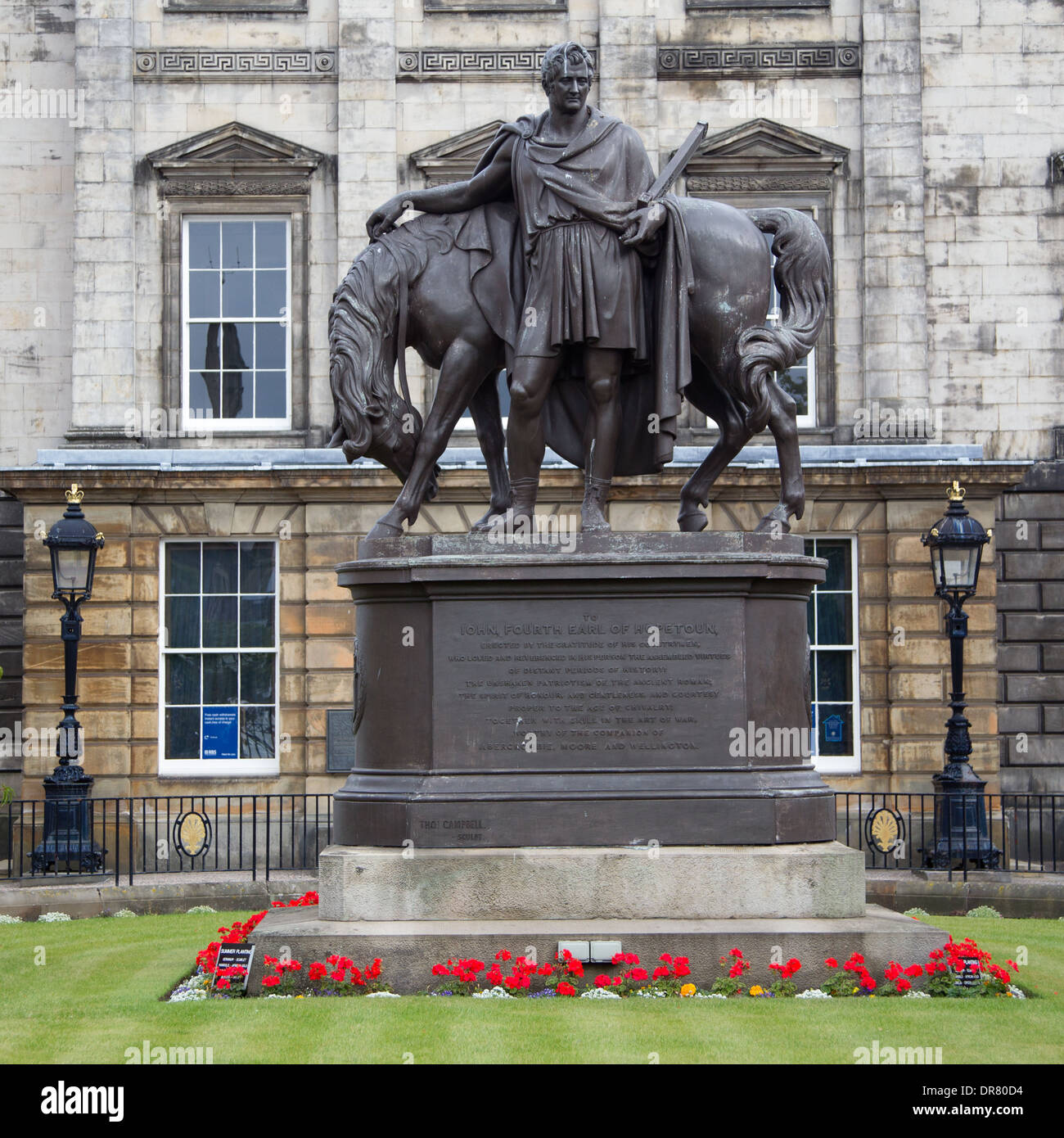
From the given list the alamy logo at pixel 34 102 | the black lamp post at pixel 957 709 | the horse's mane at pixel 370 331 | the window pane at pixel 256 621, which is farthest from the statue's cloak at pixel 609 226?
the alamy logo at pixel 34 102

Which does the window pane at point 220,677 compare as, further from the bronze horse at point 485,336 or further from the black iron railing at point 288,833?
the bronze horse at point 485,336

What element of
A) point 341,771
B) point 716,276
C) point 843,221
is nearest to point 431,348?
point 716,276

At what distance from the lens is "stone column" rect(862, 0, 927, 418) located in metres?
26.8

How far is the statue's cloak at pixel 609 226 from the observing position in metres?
11.5

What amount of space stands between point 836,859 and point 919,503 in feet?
53.7

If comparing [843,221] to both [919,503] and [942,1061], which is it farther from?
[942,1061]

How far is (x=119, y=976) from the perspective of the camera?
12.1 meters

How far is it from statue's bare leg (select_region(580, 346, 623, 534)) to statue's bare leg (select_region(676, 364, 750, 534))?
0.68 meters

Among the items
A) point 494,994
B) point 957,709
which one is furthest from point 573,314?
point 957,709

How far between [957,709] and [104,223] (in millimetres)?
14638

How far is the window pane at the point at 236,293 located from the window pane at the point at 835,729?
35.7 ft

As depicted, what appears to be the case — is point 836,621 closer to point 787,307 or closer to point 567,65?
point 787,307

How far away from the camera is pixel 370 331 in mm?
11812

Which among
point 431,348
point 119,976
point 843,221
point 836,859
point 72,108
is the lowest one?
point 119,976
